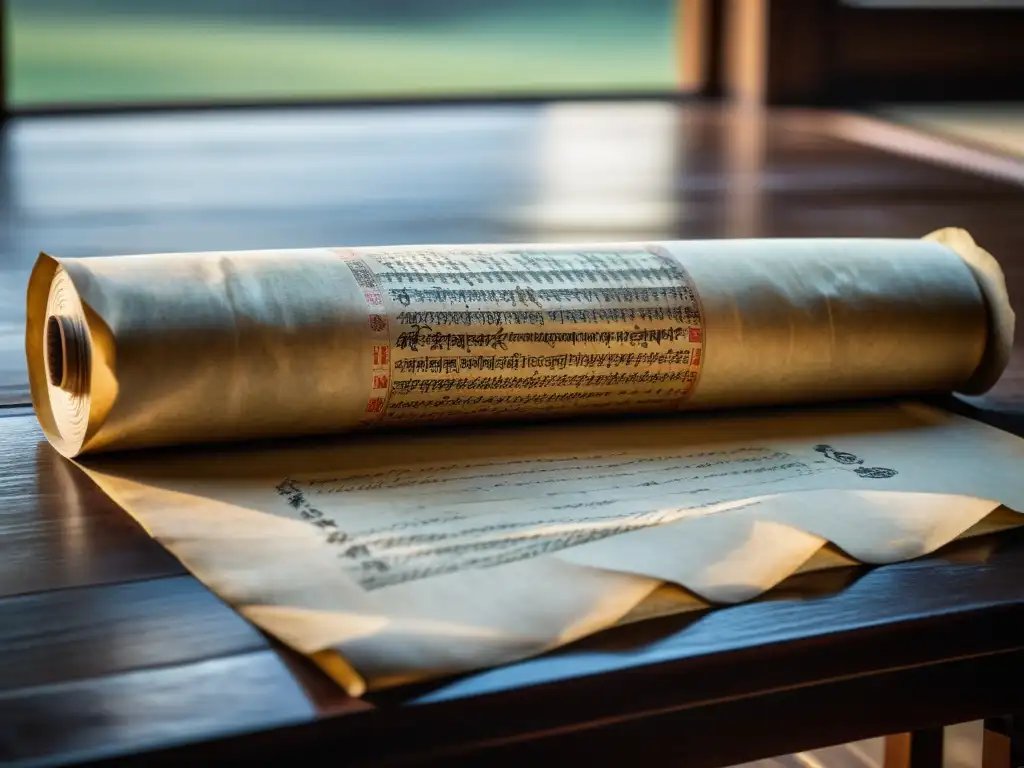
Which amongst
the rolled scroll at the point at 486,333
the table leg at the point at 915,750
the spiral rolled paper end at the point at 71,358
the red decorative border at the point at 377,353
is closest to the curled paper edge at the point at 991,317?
the rolled scroll at the point at 486,333

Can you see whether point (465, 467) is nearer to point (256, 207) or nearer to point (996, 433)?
point (996, 433)

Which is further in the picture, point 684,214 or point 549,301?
point 684,214

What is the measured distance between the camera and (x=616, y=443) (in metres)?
0.58

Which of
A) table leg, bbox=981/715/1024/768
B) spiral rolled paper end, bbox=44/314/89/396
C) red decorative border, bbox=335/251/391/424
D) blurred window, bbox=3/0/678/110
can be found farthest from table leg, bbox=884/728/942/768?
blurred window, bbox=3/0/678/110

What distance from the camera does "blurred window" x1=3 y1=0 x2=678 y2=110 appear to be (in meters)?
2.61

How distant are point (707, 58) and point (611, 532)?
2.37 meters

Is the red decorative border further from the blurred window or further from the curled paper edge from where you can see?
the blurred window

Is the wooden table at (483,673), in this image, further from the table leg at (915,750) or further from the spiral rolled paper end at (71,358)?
the table leg at (915,750)

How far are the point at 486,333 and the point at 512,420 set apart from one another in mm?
44

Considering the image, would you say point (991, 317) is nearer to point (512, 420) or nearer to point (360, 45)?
point (512, 420)

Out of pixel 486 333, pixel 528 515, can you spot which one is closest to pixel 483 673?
pixel 528 515

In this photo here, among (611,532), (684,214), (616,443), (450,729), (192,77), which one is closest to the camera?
(450,729)

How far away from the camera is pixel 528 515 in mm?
481

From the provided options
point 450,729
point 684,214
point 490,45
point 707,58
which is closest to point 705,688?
point 450,729
